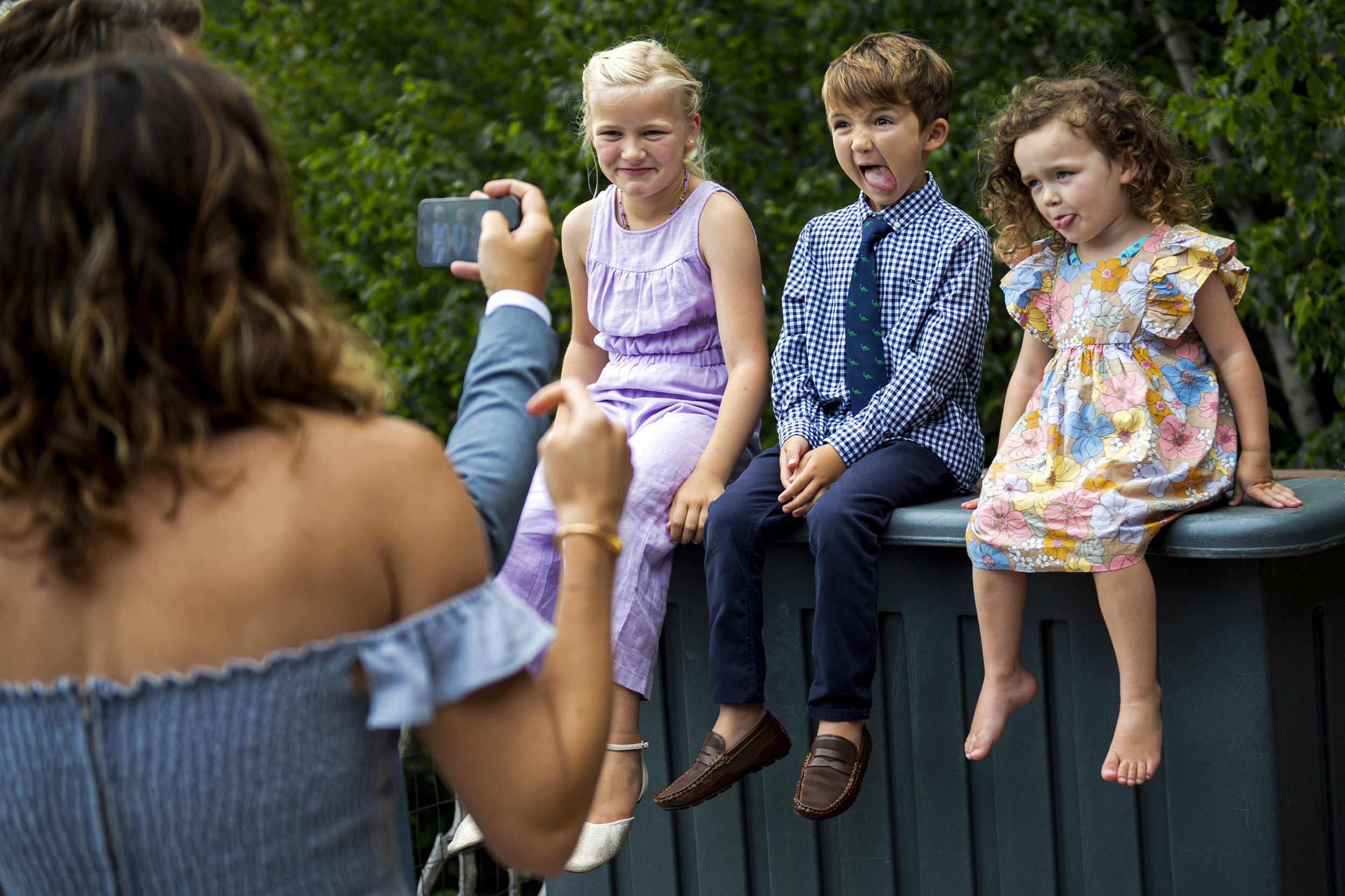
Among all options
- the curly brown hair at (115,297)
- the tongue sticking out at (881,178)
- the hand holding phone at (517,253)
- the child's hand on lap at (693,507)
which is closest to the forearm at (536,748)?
the curly brown hair at (115,297)

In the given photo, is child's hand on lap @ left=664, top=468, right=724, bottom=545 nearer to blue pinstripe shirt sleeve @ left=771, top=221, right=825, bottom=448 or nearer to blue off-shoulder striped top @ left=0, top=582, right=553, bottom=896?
blue pinstripe shirt sleeve @ left=771, top=221, right=825, bottom=448

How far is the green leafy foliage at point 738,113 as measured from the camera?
3402 millimetres

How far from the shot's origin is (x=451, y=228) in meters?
1.54

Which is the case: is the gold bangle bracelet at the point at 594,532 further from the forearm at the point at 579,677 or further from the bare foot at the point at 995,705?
the bare foot at the point at 995,705

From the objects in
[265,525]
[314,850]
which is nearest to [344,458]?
[265,525]

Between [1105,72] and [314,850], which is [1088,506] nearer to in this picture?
[1105,72]

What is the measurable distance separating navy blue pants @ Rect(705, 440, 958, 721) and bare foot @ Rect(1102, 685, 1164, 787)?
0.45m

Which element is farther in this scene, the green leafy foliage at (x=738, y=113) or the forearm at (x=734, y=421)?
the green leafy foliage at (x=738, y=113)

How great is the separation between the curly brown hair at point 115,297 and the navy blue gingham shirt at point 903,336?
1690 mm

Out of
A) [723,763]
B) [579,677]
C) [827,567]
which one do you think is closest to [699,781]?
[723,763]

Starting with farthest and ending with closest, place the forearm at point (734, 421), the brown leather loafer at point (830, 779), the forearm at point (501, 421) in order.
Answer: the forearm at point (734, 421)
the brown leather loafer at point (830, 779)
the forearm at point (501, 421)

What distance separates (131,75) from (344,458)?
33 cm

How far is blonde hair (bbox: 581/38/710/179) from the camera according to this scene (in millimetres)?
2748

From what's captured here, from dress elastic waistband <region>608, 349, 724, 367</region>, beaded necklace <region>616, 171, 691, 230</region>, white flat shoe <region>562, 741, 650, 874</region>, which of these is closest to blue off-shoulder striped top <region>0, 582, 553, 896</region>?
white flat shoe <region>562, 741, 650, 874</region>
